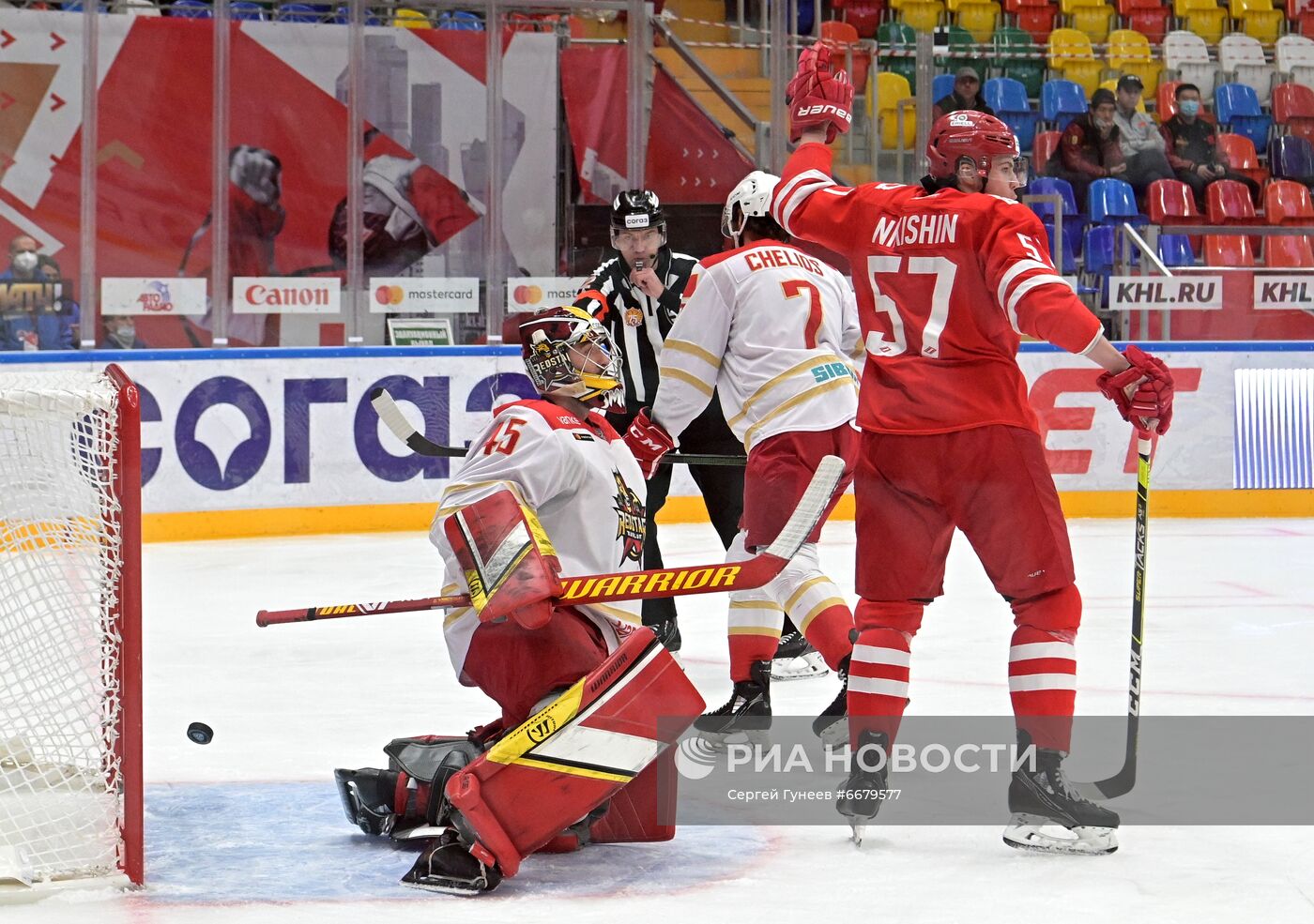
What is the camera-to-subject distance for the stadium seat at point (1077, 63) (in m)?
9.40

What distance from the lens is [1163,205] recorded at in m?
9.12

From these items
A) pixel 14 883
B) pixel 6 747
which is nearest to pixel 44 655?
pixel 6 747

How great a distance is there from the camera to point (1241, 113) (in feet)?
30.6

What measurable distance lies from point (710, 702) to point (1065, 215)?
4.51 m

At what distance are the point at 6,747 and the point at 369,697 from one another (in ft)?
5.03

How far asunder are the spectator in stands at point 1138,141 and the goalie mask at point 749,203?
5.51m

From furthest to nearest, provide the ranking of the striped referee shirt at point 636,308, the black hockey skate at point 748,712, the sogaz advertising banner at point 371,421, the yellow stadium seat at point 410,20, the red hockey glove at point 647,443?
the yellow stadium seat at point 410,20 < the sogaz advertising banner at point 371,421 < the striped referee shirt at point 636,308 < the black hockey skate at point 748,712 < the red hockey glove at point 647,443

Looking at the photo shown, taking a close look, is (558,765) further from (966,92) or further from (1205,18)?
(1205,18)

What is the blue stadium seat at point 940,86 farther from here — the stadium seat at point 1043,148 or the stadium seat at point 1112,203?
the stadium seat at point 1112,203

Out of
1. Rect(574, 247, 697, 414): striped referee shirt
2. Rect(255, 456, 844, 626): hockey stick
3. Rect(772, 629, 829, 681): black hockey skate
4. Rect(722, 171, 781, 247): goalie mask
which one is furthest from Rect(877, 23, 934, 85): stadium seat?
Rect(255, 456, 844, 626): hockey stick

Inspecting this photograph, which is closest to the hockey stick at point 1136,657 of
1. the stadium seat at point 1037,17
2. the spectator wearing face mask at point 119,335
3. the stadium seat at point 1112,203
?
the spectator wearing face mask at point 119,335

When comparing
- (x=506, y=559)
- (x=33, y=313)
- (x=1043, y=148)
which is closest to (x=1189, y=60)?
(x=1043, y=148)

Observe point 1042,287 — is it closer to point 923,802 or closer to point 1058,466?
point 923,802

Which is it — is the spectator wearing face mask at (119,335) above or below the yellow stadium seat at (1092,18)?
below
